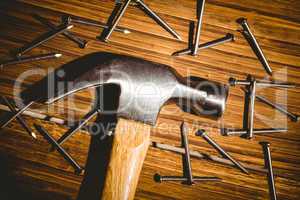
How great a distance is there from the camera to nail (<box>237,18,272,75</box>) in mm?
1671

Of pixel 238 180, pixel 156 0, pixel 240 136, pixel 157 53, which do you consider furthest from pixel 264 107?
pixel 156 0

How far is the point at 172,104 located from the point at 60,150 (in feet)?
3.12

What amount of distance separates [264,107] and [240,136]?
0.31 meters

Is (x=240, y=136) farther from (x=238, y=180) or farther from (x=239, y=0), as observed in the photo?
(x=239, y=0)

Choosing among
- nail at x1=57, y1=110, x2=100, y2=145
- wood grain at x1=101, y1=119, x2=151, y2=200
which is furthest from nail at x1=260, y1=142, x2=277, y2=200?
nail at x1=57, y1=110, x2=100, y2=145

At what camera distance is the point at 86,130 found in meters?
1.81

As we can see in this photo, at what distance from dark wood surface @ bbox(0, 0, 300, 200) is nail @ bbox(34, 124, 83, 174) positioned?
60 mm

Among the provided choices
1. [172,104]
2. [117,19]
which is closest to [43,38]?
[117,19]

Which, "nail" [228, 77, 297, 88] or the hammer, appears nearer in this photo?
the hammer

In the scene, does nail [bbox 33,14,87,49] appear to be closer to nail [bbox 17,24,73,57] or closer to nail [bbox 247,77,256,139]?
nail [bbox 17,24,73,57]

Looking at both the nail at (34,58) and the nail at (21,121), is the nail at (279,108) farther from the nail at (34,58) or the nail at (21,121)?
the nail at (21,121)

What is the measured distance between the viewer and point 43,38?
167cm

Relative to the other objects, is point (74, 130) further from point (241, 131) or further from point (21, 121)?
point (241, 131)

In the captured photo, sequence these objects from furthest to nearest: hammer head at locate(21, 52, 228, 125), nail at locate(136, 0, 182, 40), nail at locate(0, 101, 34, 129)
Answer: nail at locate(0, 101, 34, 129) → nail at locate(136, 0, 182, 40) → hammer head at locate(21, 52, 228, 125)
